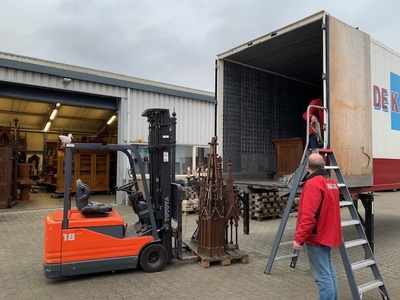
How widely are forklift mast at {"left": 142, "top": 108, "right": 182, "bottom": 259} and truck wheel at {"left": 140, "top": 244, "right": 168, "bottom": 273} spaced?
0.22m

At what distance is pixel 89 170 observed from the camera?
15398mm

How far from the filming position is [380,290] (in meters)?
4.16

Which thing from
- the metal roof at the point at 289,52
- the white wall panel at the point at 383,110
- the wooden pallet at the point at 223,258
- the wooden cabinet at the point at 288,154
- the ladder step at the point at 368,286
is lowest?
the wooden pallet at the point at 223,258

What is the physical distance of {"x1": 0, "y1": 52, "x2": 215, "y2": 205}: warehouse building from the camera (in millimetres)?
10484

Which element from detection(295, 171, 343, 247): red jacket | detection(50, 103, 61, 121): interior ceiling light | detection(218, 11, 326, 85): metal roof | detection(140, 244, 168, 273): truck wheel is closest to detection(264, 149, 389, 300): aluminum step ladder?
detection(295, 171, 343, 247): red jacket

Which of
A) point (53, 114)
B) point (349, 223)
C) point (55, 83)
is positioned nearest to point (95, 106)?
point (55, 83)

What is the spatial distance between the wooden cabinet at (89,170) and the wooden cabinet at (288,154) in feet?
33.7

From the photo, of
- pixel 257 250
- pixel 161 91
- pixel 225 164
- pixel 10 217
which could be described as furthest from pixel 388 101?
pixel 10 217

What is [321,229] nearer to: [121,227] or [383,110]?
[121,227]

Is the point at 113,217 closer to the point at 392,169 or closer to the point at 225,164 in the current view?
the point at 225,164

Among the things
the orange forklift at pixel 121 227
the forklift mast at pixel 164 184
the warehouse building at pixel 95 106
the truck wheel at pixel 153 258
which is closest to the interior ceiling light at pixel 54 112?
the warehouse building at pixel 95 106

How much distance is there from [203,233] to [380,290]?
2679 millimetres

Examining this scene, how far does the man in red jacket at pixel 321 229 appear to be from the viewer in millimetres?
3414

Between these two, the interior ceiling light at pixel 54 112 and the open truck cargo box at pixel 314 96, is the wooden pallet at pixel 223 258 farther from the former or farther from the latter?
the interior ceiling light at pixel 54 112
